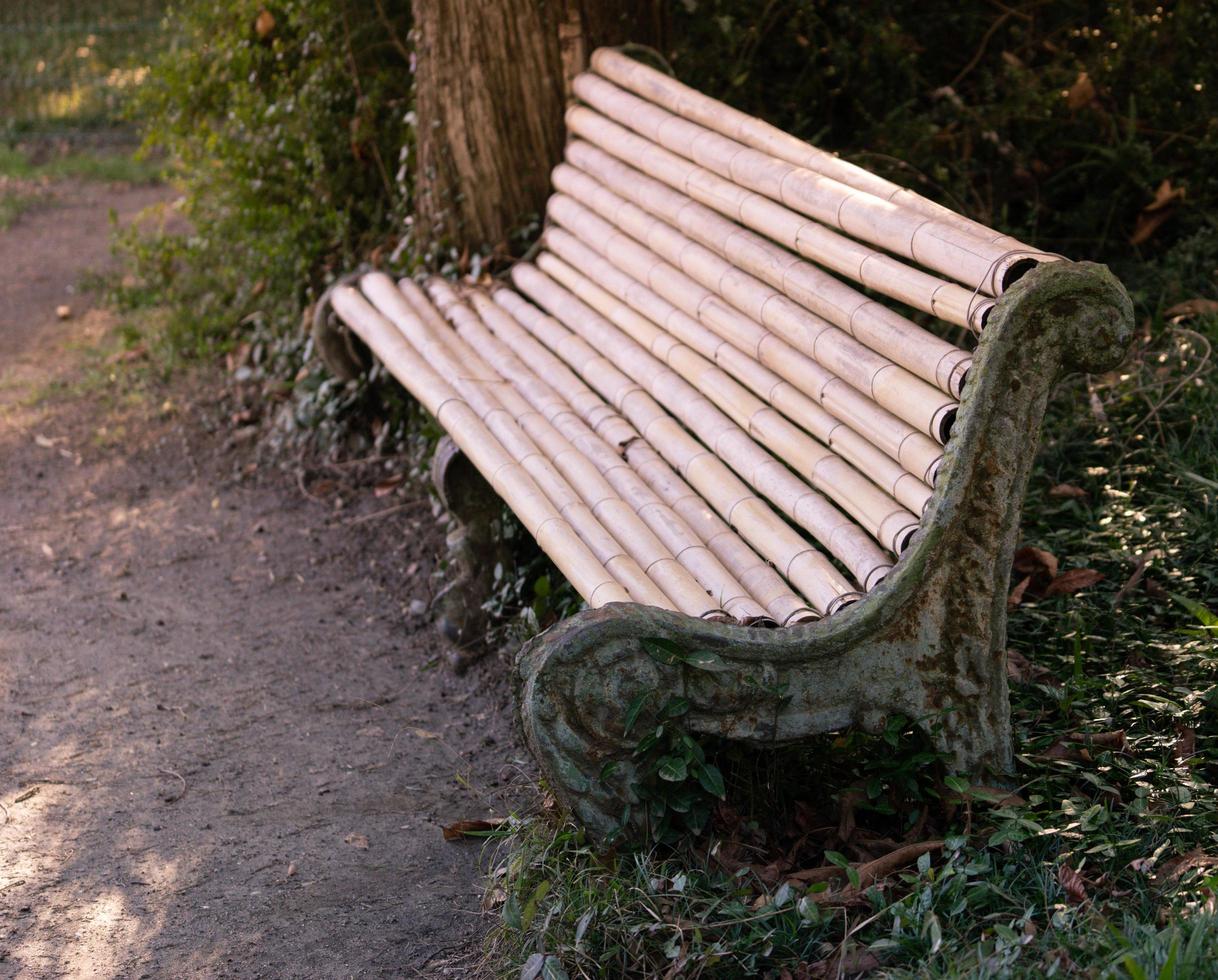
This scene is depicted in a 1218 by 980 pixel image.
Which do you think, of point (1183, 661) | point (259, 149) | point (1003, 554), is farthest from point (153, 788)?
point (259, 149)

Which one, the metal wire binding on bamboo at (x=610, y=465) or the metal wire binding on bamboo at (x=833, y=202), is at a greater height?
the metal wire binding on bamboo at (x=833, y=202)

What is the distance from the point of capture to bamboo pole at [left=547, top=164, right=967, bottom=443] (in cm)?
261

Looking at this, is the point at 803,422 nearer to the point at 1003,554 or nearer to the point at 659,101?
the point at 1003,554

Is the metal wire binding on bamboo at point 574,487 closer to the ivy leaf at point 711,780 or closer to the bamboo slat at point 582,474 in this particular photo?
the bamboo slat at point 582,474

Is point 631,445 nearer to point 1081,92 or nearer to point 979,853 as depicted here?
point 979,853

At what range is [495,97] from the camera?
4.62 metres

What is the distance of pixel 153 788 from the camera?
334cm

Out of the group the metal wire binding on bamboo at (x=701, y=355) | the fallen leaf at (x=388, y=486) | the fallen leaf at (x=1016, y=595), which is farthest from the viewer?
the fallen leaf at (x=388, y=486)

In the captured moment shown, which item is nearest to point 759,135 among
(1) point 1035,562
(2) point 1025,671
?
(1) point 1035,562

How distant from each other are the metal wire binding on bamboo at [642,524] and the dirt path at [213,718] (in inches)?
29.3

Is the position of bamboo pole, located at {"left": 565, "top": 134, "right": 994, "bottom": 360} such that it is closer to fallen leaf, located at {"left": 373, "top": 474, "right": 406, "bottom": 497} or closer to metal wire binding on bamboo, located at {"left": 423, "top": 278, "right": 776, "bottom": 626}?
metal wire binding on bamboo, located at {"left": 423, "top": 278, "right": 776, "bottom": 626}

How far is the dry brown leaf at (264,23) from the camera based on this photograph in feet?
18.2

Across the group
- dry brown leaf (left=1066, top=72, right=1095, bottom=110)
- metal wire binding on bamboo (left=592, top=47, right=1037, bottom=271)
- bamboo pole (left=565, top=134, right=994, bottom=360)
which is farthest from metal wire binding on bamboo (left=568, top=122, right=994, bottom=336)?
dry brown leaf (left=1066, top=72, right=1095, bottom=110)

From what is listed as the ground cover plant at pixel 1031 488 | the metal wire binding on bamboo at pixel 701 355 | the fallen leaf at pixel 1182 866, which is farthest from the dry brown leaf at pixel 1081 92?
the fallen leaf at pixel 1182 866
